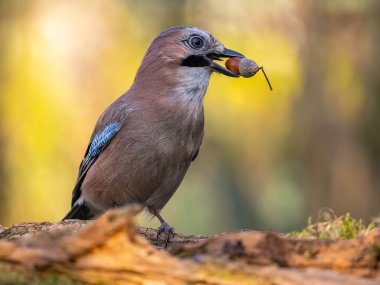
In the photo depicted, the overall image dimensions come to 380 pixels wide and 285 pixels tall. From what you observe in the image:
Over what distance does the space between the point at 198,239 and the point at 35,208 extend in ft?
24.7

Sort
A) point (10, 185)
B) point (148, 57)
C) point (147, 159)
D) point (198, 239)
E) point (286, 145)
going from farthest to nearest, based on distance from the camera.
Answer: point (286, 145)
point (10, 185)
point (148, 57)
point (147, 159)
point (198, 239)

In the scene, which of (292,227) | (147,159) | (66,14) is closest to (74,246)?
(147,159)

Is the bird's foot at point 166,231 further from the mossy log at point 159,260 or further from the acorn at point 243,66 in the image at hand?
the mossy log at point 159,260

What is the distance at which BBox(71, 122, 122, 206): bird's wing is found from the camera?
6.30 meters

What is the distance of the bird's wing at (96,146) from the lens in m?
6.30

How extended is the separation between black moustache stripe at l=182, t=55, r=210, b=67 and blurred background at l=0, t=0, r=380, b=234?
19.2 ft

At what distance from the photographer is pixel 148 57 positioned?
640 cm

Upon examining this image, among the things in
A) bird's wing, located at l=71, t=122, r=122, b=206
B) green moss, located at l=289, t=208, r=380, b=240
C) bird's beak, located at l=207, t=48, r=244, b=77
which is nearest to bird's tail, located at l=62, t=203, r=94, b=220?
bird's wing, located at l=71, t=122, r=122, b=206

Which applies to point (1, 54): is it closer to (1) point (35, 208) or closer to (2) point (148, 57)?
(1) point (35, 208)

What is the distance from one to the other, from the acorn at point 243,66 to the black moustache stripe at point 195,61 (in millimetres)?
223

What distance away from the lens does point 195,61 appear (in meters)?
6.15

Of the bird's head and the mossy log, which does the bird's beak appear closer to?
the bird's head

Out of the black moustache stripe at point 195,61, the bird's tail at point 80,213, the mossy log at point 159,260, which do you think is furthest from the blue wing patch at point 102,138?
the mossy log at point 159,260

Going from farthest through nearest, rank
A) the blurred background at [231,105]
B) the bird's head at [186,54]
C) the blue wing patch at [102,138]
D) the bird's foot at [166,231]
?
1. the blurred background at [231,105]
2. the blue wing patch at [102,138]
3. the bird's head at [186,54]
4. the bird's foot at [166,231]
